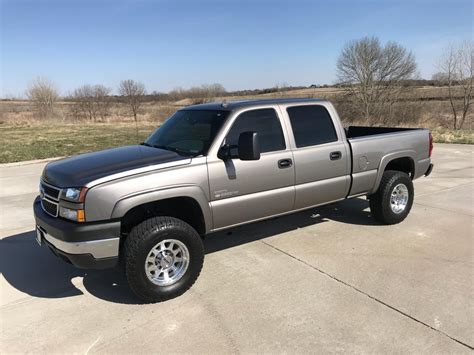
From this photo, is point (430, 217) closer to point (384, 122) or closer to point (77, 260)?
point (77, 260)

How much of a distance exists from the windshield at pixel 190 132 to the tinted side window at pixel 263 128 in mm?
181

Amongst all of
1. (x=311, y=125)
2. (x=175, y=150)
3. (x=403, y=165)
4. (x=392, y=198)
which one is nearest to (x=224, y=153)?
(x=175, y=150)

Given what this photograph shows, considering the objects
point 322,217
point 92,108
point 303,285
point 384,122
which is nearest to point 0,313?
point 303,285

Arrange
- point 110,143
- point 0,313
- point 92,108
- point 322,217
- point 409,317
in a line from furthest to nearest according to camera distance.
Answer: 1. point 92,108
2. point 110,143
3. point 322,217
4. point 0,313
5. point 409,317

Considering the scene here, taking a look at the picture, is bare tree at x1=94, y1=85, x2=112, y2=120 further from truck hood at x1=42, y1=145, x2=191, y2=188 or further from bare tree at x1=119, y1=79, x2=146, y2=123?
truck hood at x1=42, y1=145, x2=191, y2=188

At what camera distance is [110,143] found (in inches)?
687

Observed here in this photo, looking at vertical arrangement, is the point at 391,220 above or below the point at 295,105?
below

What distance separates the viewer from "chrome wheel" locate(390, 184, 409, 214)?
19.3 ft

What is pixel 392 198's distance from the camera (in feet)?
19.2

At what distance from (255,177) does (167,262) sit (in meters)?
1.29

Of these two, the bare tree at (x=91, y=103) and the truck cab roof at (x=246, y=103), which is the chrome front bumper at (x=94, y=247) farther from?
the bare tree at (x=91, y=103)

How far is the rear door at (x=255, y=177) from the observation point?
4.13 meters

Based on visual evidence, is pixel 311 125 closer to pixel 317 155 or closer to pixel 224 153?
pixel 317 155

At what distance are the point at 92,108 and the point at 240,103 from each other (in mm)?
42417
